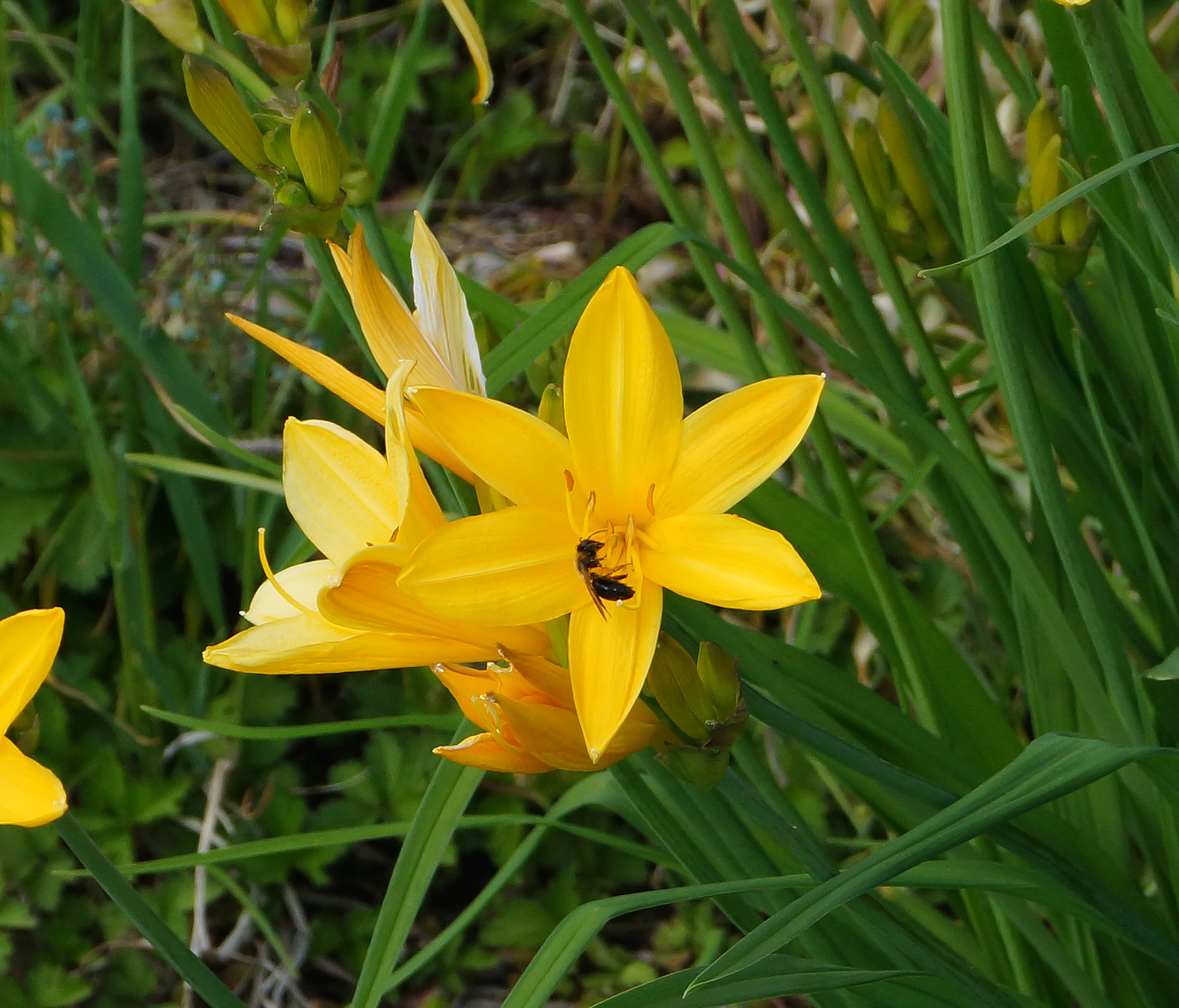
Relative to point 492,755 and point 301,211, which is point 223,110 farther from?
point 492,755

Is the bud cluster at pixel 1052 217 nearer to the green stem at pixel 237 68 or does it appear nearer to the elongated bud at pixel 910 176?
the elongated bud at pixel 910 176

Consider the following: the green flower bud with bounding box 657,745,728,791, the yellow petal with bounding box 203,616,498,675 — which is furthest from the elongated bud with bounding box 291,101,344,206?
the green flower bud with bounding box 657,745,728,791

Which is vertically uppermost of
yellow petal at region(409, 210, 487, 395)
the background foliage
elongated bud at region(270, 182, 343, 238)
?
elongated bud at region(270, 182, 343, 238)

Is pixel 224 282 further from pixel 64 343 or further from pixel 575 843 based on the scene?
pixel 575 843

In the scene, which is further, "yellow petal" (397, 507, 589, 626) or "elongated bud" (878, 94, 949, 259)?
"elongated bud" (878, 94, 949, 259)

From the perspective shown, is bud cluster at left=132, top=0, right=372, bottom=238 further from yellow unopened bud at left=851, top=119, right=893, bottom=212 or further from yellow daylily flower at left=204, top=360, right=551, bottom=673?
yellow unopened bud at left=851, top=119, right=893, bottom=212

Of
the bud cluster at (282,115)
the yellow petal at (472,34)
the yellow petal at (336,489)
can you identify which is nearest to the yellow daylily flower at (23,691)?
the yellow petal at (336,489)
